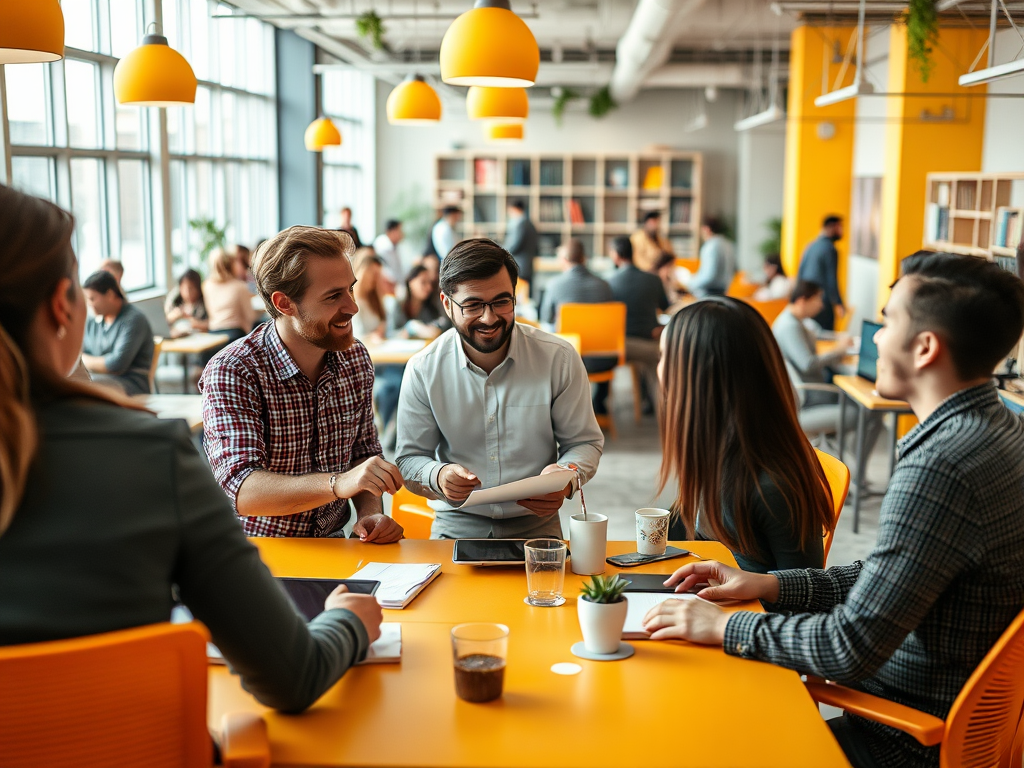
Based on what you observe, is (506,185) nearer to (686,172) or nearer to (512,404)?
(686,172)

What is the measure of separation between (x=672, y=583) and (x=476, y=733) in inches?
26.5

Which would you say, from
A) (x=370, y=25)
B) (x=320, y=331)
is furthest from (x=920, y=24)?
(x=320, y=331)

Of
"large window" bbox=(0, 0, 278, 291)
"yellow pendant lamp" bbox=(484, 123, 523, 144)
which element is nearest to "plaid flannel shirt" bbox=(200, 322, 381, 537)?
"large window" bbox=(0, 0, 278, 291)

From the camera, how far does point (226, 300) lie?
7.54 meters

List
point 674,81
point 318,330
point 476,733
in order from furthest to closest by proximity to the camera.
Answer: point 674,81, point 318,330, point 476,733

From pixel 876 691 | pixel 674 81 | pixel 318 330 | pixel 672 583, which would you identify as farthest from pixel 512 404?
pixel 674 81

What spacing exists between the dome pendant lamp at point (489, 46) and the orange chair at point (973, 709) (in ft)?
7.12

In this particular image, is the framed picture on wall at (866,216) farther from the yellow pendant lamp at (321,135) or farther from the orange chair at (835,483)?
→ the orange chair at (835,483)

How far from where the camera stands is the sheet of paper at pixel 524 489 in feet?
7.39

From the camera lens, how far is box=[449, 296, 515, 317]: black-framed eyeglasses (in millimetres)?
2748

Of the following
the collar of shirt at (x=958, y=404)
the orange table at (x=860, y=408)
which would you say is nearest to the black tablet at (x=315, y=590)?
the collar of shirt at (x=958, y=404)

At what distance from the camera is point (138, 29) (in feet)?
26.1

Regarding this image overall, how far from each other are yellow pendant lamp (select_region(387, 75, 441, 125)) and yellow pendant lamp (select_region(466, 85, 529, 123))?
83cm

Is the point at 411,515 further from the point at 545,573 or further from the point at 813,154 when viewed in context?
the point at 813,154
